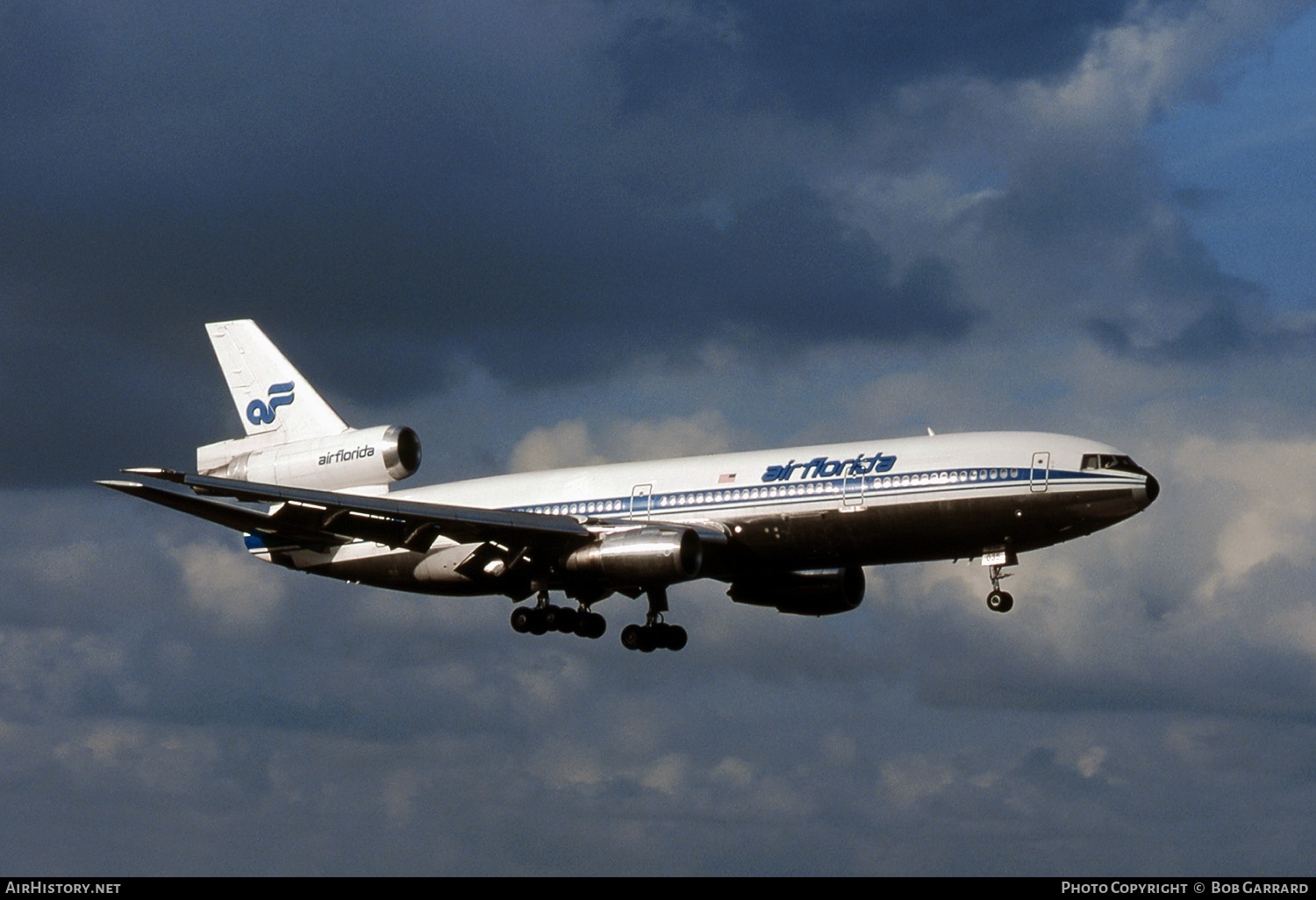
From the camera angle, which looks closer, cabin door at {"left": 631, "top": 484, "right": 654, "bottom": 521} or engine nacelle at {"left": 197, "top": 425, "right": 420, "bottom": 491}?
cabin door at {"left": 631, "top": 484, "right": 654, "bottom": 521}

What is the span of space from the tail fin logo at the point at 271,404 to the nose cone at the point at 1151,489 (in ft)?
111

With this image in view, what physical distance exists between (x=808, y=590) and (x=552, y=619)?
31.3ft

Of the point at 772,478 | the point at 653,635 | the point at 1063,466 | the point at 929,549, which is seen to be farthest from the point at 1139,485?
the point at 653,635

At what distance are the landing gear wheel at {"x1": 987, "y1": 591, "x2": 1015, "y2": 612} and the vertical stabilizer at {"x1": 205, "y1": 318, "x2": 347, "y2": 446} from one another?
2634 cm

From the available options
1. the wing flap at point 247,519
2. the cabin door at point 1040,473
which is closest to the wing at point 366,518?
the wing flap at point 247,519

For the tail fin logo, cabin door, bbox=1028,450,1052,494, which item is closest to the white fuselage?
cabin door, bbox=1028,450,1052,494

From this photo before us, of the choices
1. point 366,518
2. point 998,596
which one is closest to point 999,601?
point 998,596

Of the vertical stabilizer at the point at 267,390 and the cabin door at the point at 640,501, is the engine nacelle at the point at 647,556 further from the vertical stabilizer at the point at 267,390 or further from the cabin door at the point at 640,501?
the vertical stabilizer at the point at 267,390

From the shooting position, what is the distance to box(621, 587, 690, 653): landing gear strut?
67.7 metres

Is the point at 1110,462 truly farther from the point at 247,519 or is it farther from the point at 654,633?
the point at 247,519

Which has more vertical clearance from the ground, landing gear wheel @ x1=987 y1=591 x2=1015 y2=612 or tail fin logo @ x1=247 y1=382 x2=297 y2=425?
tail fin logo @ x1=247 y1=382 x2=297 y2=425

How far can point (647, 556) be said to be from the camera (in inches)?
2366

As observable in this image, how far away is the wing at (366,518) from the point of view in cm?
5878

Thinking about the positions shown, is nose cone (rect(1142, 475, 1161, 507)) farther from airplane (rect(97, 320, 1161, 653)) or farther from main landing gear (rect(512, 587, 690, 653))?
main landing gear (rect(512, 587, 690, 653))
